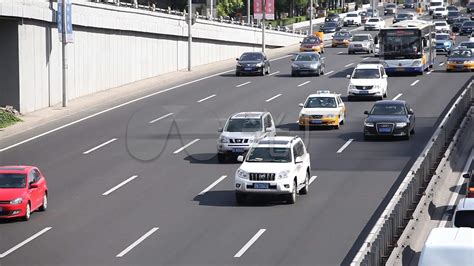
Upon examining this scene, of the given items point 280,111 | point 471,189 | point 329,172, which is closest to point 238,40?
point 280,111

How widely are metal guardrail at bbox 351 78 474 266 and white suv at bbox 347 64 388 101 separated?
12559 mm

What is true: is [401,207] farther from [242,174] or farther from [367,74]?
[367,74]

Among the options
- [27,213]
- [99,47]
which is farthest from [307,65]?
[27,213]

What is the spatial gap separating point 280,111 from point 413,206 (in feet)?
79.7

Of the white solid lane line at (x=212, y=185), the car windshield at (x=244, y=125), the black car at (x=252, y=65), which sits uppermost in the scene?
the black car at (x=252, y=65)

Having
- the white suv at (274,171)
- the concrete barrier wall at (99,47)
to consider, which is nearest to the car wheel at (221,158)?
the white suv at (274,171)

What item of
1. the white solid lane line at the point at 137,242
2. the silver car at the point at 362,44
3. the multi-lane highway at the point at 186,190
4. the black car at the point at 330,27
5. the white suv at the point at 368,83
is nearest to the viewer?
the white solid lane line at the point at 137,242

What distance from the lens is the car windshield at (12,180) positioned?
101ft

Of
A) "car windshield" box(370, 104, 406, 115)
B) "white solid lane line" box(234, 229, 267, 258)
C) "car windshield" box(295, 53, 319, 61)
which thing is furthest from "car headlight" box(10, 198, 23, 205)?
"car windshield" box(295, 53, 319, 61)

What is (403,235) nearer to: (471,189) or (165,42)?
(471,189)

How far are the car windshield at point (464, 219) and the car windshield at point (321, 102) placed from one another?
2081 cm

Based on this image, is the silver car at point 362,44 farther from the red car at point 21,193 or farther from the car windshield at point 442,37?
the red car at point 21,193

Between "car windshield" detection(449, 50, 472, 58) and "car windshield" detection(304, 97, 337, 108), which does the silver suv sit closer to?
"car windshield" detection(304, 97, 337, 108)

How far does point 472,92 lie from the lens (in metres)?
50.7
